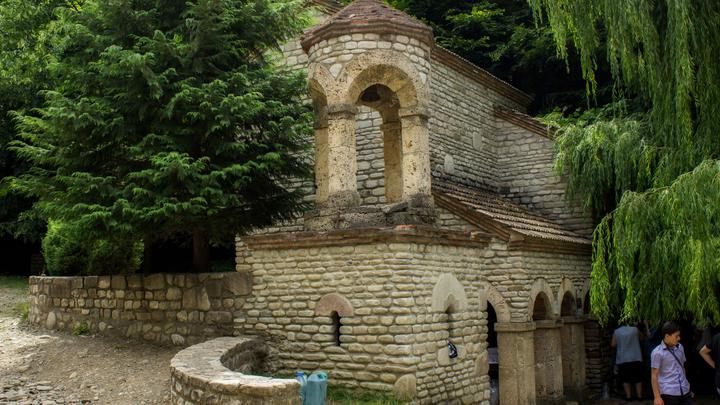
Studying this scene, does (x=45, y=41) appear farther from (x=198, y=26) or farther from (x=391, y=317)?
(x=391, y=317)

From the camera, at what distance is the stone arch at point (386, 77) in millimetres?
8781

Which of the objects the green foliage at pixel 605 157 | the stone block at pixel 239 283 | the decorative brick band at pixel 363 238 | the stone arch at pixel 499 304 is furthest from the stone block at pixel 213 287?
the green foliage at pixel 605 157

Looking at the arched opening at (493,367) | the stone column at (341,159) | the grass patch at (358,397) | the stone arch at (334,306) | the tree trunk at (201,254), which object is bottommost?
the arched opening at (493,367)

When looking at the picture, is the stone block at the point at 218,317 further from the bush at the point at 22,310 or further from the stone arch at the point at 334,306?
the bush at the point at 22,310

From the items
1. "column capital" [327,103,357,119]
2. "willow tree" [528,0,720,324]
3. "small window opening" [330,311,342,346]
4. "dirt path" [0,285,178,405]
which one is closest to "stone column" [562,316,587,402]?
"willow tree" [528,0,720,324]

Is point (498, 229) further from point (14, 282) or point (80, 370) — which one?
point (14, 282)

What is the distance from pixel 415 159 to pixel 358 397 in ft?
10.8

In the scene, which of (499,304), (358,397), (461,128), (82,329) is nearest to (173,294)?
(82,329)

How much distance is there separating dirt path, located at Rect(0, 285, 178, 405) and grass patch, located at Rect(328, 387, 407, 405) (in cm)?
194

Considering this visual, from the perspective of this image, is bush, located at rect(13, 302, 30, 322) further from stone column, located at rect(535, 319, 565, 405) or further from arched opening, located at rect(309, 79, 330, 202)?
stone column, located at rect(535, 319, 565, 405)

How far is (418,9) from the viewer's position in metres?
20.0

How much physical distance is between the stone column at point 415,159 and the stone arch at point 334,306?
1.73 meters

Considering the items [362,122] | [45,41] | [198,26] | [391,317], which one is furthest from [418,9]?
[391,317]

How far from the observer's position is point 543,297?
11.0 meters
